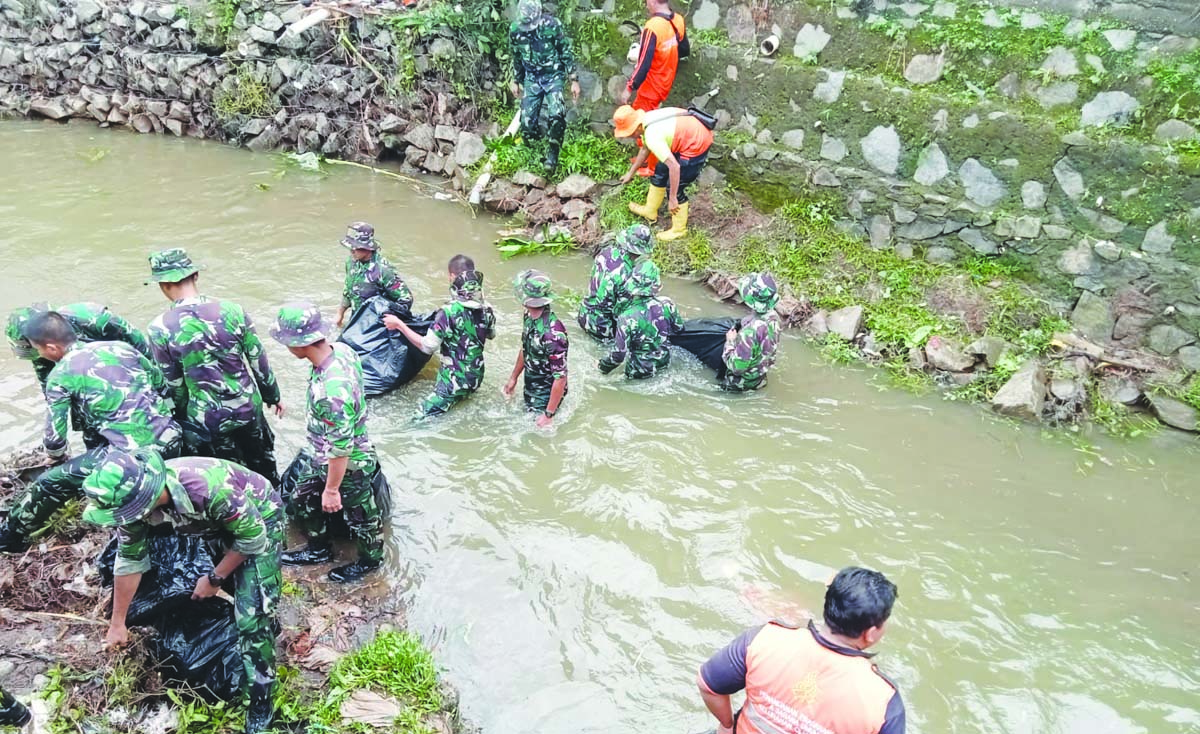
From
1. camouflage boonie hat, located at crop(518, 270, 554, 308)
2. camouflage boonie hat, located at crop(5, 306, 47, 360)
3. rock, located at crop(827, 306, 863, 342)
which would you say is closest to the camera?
camouflage boonie hat, located at crop(5, 306, 47, 360)

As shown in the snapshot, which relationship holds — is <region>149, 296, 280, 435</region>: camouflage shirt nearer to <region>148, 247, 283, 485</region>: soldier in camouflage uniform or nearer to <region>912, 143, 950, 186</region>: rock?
<region>148, 247, 283, 485</region>: soldier in camouflage uniform

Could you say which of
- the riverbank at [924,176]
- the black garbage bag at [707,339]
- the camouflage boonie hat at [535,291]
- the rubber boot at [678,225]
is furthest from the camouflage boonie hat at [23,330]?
the rubber boot at [678,225]

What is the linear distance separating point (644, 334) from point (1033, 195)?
148 inches

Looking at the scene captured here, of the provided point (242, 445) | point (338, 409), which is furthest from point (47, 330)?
point (338, 409)

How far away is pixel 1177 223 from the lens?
6.56 meters

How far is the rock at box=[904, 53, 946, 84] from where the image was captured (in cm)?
770

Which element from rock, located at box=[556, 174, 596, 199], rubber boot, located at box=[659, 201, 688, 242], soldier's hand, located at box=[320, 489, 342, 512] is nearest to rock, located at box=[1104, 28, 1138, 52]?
rubber boot, located at box=[659, 201, 688, 242]

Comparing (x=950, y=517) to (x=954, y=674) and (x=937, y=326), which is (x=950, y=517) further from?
(x=937, y=326)

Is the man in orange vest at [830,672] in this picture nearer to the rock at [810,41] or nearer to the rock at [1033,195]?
the rock at [1033,195]

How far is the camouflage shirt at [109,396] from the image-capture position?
13.8 ft

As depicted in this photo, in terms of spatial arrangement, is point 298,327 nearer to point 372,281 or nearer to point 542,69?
point 372,281

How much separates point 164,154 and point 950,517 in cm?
1107

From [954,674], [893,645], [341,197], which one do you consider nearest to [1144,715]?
[954,674]

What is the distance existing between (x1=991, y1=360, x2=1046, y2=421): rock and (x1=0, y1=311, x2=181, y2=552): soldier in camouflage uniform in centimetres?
589
